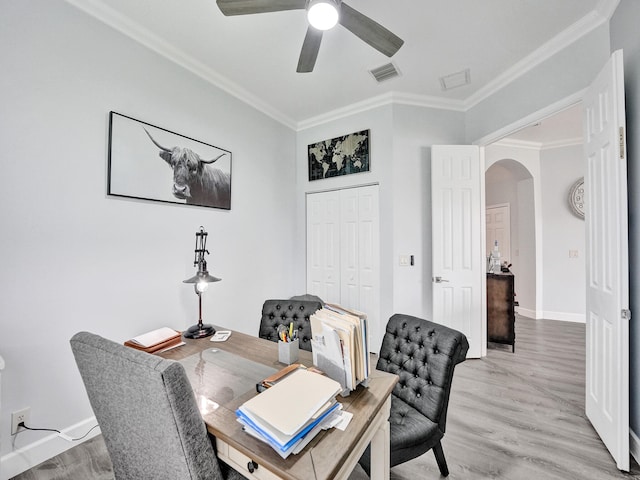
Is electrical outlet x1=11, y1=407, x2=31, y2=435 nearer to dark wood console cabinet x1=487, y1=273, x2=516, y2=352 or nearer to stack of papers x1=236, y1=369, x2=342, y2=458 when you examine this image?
stack of papers x1=236, y1=369, x2=342, y2=458

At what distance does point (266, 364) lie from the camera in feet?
4.41

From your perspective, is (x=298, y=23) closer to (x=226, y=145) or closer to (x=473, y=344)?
(x=226, y=145)

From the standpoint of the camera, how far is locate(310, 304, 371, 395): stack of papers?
105 centimetres

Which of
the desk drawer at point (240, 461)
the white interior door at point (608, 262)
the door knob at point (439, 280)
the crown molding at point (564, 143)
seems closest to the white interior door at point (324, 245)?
the door knob at point (439, 280)

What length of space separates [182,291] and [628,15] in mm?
3636

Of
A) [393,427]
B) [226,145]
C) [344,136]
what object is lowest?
[393,427]

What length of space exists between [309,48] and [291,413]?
79.5 inches

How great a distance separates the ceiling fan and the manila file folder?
178cm

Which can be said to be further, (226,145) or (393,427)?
(226,145)

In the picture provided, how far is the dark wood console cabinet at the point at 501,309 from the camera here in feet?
10.5

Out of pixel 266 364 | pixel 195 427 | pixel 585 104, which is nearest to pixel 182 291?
pixel 266 364

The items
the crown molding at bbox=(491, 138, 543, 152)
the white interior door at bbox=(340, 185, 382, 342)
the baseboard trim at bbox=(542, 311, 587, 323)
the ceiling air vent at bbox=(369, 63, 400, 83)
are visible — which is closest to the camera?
the ceiling air vent at bbox=(369, 63, 400, 83)

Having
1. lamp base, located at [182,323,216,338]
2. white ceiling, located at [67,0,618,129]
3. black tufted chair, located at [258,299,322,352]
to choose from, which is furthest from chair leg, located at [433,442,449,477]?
white ceiling, located at [67,0,618,129]

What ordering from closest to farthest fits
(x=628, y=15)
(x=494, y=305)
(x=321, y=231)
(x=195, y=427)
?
(x=195, y=427), (x=628, y=15), (x=494, y=305), (x=321, y=231)
